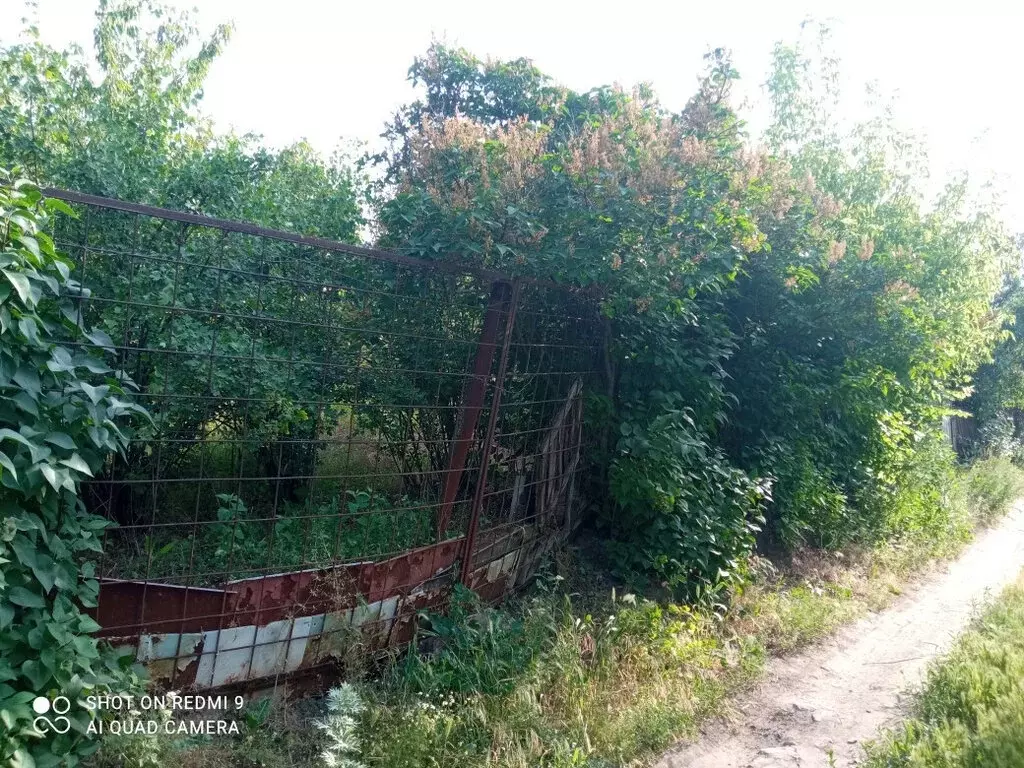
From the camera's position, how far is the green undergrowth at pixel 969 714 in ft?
9.53

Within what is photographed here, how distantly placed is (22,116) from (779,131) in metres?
8.50

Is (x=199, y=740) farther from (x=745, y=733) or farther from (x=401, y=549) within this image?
(x=745, y=733)

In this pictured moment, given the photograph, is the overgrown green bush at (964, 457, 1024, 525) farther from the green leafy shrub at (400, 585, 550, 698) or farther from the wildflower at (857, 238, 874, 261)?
the green leafy shrub at (400, 585, 550, 698)

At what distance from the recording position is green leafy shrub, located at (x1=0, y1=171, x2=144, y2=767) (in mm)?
2258

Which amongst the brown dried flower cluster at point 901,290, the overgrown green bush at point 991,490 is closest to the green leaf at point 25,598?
the brown dried flower cluster at point 901,290

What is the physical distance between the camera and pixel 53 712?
7.88 ft

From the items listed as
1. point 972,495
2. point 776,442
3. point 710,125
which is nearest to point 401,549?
point 710,125

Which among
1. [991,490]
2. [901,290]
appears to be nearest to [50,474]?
[901,290]

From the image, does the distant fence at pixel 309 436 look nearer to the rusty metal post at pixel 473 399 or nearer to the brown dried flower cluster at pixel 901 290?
the rusty metal post at pixel 473 399

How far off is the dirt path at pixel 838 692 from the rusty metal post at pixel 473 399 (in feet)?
5.72

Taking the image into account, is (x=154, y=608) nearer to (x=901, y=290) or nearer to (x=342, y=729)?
(x=342, y=729)

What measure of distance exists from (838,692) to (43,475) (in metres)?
4.30

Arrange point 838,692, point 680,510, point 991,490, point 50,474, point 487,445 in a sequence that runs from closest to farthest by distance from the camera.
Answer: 1. point 50,474
2. point 487,445
3. point 838,692
4. point 680,510
5. point 991,490

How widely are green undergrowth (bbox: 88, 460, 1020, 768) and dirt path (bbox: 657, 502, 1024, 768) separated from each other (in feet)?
0.41
